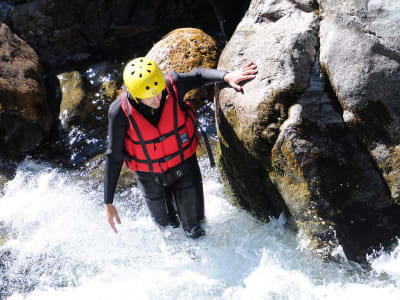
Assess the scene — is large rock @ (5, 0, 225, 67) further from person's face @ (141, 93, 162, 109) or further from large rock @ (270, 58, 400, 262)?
large rock @ (270, 58, 400, 262)

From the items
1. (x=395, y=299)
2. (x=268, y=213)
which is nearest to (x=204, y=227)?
(x=268, y=213)

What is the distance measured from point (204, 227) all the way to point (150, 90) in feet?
7.04

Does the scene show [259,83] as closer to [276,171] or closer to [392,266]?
[276,171]

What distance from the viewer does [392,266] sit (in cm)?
407

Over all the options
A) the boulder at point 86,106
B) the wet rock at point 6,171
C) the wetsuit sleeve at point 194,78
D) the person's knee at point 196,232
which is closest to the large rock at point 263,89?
the wetsuit sleeve at point 194,78

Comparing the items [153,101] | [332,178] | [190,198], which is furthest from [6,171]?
[332,178]

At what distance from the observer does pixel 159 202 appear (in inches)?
186

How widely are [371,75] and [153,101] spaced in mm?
2048

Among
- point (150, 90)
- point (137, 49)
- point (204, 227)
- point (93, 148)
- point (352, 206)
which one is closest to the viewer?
point (150, 90)

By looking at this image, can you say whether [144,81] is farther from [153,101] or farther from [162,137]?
[162,137]

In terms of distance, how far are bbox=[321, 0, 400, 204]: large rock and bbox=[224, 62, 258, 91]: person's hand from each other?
2.45 feet

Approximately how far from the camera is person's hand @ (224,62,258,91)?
4211 mm

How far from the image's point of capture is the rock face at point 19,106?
7379 mm

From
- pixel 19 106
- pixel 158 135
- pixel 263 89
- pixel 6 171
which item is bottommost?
pixel 6 171
